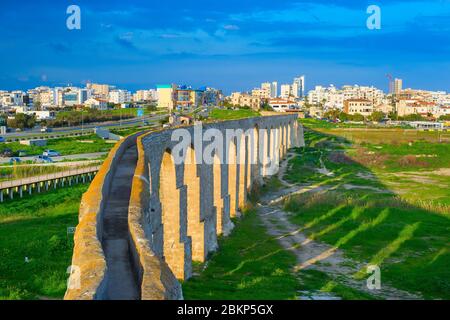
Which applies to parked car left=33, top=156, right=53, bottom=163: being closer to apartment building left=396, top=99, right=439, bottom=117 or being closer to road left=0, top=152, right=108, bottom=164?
road left=0, top=152, right=108, bottom=164

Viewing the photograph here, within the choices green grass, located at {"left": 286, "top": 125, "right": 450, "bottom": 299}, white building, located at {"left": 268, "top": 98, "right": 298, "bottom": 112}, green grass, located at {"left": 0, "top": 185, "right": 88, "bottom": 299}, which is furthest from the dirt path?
white building, located at {"left": 268, "top": 98, "right": 298, "bottom": 112}

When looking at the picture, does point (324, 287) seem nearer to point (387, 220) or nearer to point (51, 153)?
point (387, 220)

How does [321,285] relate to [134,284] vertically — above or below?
below

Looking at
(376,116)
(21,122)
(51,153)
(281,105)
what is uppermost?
(281,105)

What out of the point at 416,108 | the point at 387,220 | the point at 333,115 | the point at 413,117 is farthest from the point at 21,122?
the point at 416,108

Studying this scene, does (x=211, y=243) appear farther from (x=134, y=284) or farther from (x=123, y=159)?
(x=134, y=284)
